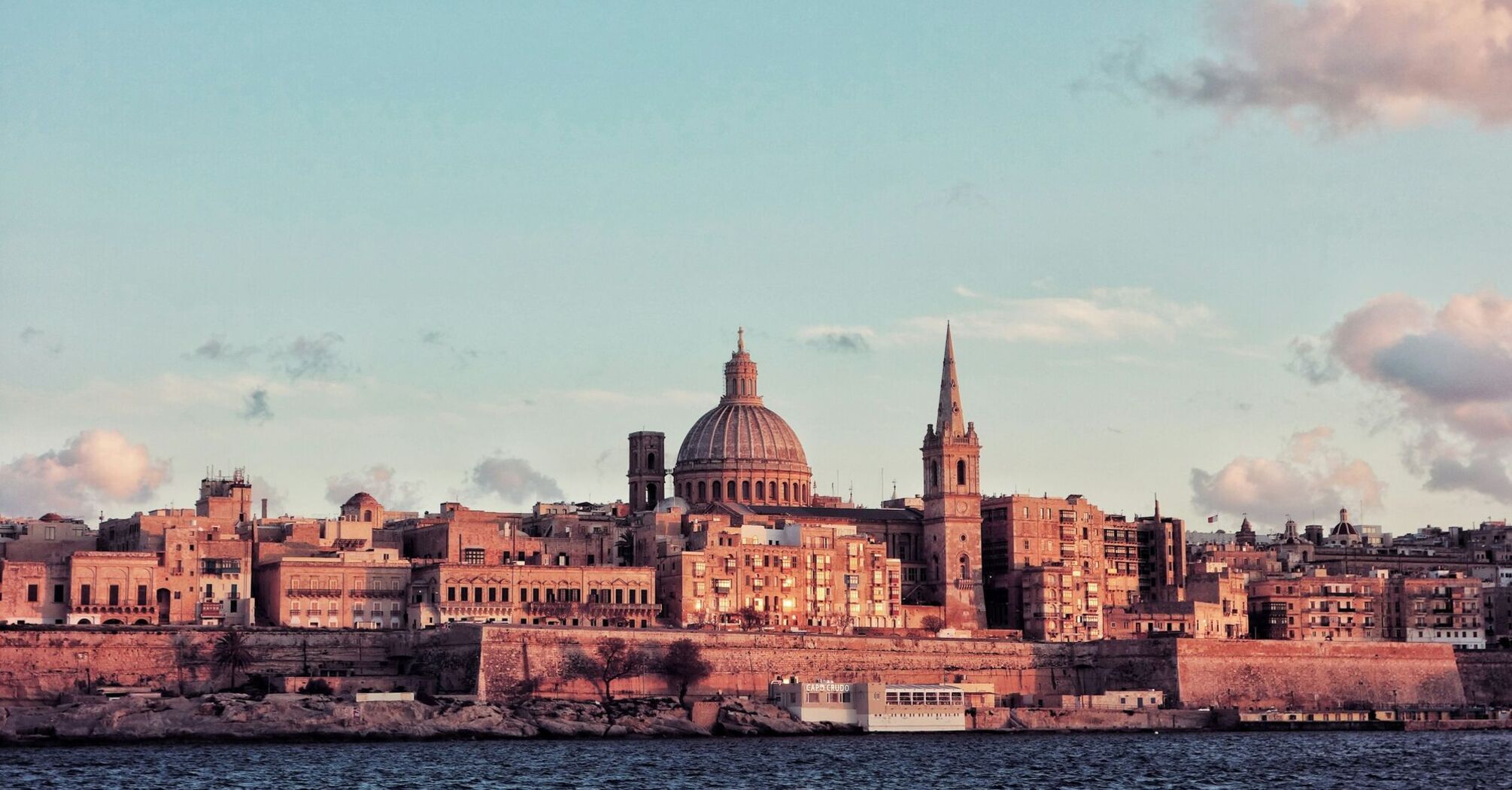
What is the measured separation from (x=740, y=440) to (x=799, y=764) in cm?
5166

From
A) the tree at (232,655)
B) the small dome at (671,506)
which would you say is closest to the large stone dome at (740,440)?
the small dome at (671,506)

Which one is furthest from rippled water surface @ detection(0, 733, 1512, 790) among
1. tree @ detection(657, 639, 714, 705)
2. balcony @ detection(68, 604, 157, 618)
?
balcony @ detection(68, 604, 157, 618)

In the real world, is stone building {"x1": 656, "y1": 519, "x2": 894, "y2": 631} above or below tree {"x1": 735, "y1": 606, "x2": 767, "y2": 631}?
above

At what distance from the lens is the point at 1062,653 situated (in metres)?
113

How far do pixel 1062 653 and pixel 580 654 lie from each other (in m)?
22.6

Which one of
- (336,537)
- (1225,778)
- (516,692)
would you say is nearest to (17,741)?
(516,692)

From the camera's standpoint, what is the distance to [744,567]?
4520 inches

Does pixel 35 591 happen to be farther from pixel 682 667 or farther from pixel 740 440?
pixel 740 440

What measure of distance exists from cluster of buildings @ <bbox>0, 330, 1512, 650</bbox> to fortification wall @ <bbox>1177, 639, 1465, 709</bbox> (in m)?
2.10

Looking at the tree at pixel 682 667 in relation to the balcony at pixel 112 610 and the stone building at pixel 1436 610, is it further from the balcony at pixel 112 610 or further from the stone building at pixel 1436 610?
the stone building at pixel 1436 610

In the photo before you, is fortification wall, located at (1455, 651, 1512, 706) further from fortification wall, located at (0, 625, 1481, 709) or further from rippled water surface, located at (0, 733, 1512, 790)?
rippled water surface, located at (0, 733, 1512, 790)

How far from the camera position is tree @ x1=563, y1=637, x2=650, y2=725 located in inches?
3999

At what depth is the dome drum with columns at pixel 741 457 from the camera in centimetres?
13225

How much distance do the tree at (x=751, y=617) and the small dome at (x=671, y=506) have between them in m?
9.44
